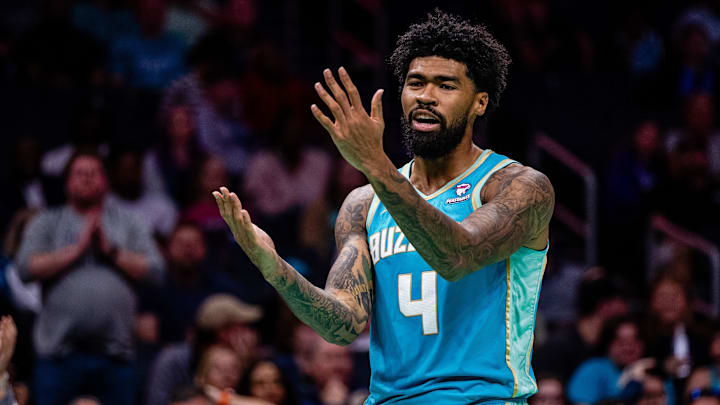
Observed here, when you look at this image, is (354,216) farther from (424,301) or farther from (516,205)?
(516,205)

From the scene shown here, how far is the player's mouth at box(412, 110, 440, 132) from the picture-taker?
430 centimetres

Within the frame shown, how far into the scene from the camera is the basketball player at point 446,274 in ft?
13.6

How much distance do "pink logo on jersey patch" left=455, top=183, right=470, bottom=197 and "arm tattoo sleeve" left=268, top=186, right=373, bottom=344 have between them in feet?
1.61

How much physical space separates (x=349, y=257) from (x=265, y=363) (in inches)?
144

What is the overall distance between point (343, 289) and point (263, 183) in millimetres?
6511

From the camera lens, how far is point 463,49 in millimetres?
4387

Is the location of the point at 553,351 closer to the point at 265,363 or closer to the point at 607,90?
the point at 265,363

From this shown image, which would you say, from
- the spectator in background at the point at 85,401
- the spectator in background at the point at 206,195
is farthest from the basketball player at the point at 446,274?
the spectator in background at the point at 206,195

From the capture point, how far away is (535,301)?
14.5ft

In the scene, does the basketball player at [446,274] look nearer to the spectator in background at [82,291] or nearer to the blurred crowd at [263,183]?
the blurred crowd at [263,183]

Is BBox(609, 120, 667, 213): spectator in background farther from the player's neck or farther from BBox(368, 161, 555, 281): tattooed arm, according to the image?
BBox(368, 161, 555, 281): tattooed arm

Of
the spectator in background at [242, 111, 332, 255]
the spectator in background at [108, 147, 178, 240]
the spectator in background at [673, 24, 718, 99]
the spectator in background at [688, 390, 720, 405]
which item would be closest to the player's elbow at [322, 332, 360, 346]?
the spectator in background at [688, 390, 720, 405]

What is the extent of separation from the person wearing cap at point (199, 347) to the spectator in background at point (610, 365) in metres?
2.69

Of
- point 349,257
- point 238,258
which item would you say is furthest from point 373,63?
point 349,257
